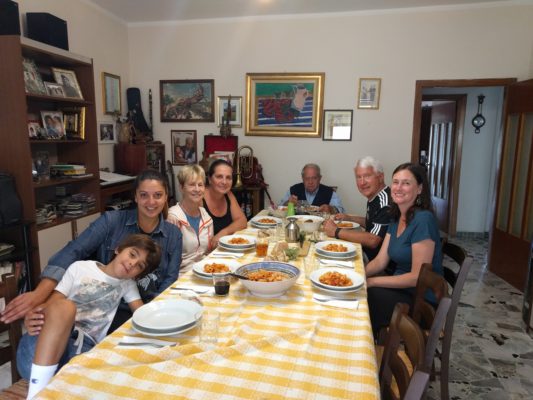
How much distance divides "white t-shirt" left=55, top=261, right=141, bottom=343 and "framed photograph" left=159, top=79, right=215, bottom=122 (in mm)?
3225

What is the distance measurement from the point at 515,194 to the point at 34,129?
4317 mm

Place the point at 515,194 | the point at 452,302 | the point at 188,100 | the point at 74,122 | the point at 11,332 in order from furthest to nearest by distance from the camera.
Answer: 1. the point at 188,100
2. the point at 515,194
3. the point at 74,122
4. the point at 452,302
5. the point at 11,332

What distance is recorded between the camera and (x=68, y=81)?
321cm

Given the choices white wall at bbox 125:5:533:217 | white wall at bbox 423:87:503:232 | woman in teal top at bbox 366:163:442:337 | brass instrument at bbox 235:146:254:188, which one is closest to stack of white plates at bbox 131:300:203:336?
woman in teal top at bbox 366:163:442:337

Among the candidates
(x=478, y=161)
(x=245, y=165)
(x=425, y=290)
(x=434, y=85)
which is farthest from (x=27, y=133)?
(x=478, y=161)

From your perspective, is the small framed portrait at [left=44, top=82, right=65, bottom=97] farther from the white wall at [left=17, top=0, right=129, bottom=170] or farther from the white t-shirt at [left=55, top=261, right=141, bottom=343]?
the white t-shirt at [left=55, top=261, right=141, bottom=343]

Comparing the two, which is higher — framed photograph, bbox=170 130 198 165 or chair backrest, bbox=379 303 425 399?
framed photograph, bbox=170 130 198 165

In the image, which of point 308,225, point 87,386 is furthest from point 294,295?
point 308,225

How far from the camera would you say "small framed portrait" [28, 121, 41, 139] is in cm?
291

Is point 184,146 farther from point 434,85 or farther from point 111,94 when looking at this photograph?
point 434,85

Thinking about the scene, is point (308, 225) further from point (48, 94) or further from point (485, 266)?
point (485, 266)

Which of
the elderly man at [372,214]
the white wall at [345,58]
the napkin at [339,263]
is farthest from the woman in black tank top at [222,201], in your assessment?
the white wall at [345,58]

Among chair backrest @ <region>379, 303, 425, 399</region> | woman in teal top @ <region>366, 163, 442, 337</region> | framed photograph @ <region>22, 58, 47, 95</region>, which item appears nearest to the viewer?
chair backrest @ <region>379, 303, 425, 399</region>

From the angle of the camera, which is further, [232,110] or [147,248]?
[232,110]
